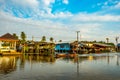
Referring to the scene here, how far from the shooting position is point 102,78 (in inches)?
760

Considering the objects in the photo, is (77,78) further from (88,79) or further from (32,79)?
(32,79)

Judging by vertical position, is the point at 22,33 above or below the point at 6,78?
above

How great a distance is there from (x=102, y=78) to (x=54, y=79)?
4.63 m

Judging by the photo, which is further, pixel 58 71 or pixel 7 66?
Answer: pixel 7 66

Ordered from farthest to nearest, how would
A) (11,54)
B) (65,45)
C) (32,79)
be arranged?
(65,45) → (11,54) → (32,79)

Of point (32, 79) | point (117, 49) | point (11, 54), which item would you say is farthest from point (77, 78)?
point (117, 49)

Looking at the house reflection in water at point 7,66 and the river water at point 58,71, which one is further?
the house reflection in water at point 7,66

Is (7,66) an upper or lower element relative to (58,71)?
upper

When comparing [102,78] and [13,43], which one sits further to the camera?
[13,43]

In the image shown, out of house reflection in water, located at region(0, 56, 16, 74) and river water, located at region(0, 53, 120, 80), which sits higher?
house reflection in water, located at region(0, 56, 16, 74)

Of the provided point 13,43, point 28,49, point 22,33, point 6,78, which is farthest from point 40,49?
point 6,78

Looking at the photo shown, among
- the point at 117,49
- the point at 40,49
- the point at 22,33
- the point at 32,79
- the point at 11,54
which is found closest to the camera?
the point at 32,79

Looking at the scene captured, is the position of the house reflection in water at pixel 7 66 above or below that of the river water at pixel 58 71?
above

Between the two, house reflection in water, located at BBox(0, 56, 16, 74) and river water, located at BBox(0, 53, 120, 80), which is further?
house reflection in water, located at BBox(0, 56, 16, 74)
